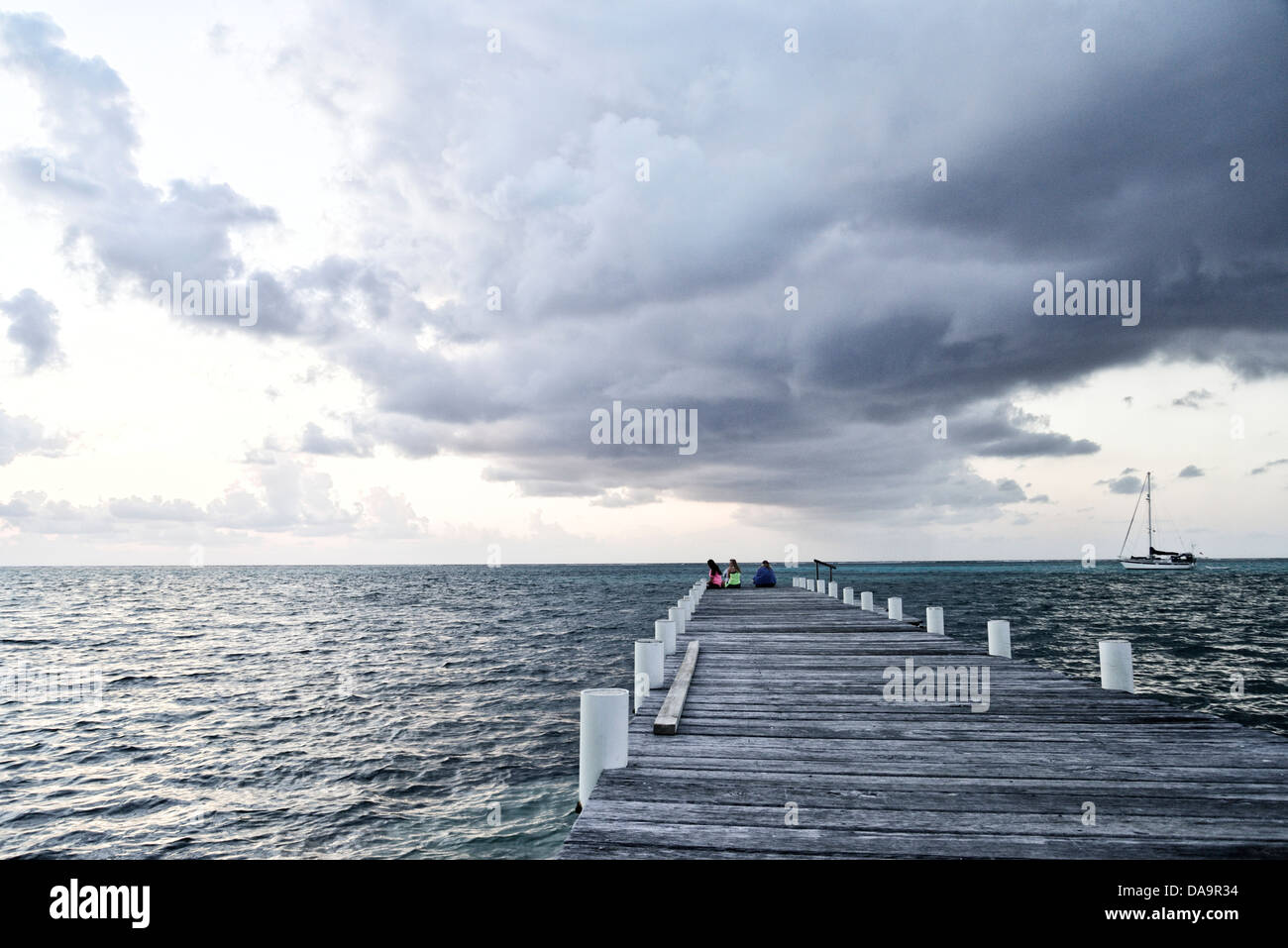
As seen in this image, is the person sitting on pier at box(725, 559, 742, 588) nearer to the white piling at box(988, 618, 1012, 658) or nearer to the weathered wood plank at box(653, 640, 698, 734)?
the white piling at box(988, 618, 1012, 658)

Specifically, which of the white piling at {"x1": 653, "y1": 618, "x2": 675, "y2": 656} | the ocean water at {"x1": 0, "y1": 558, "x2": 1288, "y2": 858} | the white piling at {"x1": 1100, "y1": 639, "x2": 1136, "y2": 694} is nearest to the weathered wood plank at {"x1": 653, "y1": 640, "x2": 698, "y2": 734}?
the white piling at {"x1": 653, "y1": 618, "x2": 675, "y2": 656}

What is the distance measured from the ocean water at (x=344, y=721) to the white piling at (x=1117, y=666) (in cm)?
740

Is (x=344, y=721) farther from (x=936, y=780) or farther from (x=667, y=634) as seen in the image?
(x=936, y=780)

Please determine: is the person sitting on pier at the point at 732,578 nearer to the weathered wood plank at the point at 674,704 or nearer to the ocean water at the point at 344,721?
the ocean water at the point at 344,721

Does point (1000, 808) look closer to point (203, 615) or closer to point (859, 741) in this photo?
point (859, 741)

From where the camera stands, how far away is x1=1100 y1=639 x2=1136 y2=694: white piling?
7.97 m

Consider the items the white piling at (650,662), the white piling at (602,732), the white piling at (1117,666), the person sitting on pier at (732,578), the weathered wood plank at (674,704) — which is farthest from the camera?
the person sitting on pier at (732,578)

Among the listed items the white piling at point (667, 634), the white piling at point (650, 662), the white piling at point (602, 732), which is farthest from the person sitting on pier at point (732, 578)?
the white piling at point (602, 732)

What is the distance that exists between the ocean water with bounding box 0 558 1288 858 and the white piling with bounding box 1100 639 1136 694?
7.40m

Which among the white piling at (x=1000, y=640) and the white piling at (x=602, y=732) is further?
the white piling at (x=1000, y=640)

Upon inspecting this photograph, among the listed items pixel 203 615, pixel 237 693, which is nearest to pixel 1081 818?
pixel 237 693

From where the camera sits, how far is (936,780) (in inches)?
198

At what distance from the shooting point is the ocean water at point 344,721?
10.1 m

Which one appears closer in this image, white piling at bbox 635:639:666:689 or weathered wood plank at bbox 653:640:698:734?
weathered wood plank at bbox 653:640:698:734
